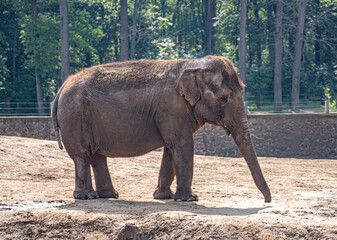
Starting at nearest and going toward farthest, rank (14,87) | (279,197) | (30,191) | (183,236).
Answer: (183,236) < (279,197) < (30,191) < (14,87)

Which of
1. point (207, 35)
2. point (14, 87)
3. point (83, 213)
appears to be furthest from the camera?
point (207, 35)

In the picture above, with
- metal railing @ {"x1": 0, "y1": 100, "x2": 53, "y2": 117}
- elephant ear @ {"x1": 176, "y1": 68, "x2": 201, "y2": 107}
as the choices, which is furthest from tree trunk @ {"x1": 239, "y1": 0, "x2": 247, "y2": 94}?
elephant ear @ {"x1": 176, "y1": 68, "x2": 201, "y2": 107}

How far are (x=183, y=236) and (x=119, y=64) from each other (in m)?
3.90

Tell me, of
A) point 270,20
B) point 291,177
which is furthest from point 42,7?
point 291,177

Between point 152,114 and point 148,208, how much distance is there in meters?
1.72

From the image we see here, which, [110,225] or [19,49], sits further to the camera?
[19,49]

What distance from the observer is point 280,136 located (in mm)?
22828

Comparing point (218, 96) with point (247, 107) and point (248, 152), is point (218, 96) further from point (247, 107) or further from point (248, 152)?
point (247, 107)

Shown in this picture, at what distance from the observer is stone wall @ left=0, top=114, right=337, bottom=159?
73.5 feet

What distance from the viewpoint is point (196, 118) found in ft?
32.6

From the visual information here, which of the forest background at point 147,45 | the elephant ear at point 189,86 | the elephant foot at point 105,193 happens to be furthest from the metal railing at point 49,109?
the elephant ear at point 189,86

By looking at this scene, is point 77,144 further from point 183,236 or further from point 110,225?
point 183,236

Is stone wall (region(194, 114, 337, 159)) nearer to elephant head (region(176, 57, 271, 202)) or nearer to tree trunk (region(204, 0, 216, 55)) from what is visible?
elephant head (region(176, 57, 271, 202))

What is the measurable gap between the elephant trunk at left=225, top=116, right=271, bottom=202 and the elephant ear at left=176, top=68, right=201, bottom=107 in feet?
2.65
